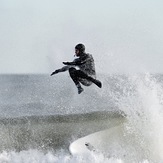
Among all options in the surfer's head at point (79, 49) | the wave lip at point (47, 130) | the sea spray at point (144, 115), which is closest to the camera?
the surfer's head at point (79, 49)

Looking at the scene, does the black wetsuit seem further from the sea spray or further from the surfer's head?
the sea spray

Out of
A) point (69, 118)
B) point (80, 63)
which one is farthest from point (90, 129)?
point (80, 63)

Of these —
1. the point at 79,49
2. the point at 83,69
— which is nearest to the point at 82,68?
the point at 83,69

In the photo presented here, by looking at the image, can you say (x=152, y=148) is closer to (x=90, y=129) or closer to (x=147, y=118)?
(x=147, y=118)

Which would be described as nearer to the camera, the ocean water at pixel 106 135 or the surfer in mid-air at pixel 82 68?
the surfer in mid-air at pixel 82 68

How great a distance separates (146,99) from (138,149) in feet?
7.00

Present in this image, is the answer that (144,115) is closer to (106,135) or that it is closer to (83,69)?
(106,135)

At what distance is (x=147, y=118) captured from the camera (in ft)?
50.7

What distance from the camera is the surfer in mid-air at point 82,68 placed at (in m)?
13.6

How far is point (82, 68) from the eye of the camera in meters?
13.8

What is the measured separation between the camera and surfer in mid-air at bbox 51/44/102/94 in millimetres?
13602

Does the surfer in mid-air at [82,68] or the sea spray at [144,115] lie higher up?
the surfer in mid-air at [82,68]

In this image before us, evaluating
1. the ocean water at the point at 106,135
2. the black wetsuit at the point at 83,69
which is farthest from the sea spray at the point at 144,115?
the black wetsuit at the point at 83,69

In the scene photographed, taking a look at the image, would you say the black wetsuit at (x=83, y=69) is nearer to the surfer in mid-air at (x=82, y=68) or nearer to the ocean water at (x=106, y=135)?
the surfer in mid-air at (x=82, y=68)
